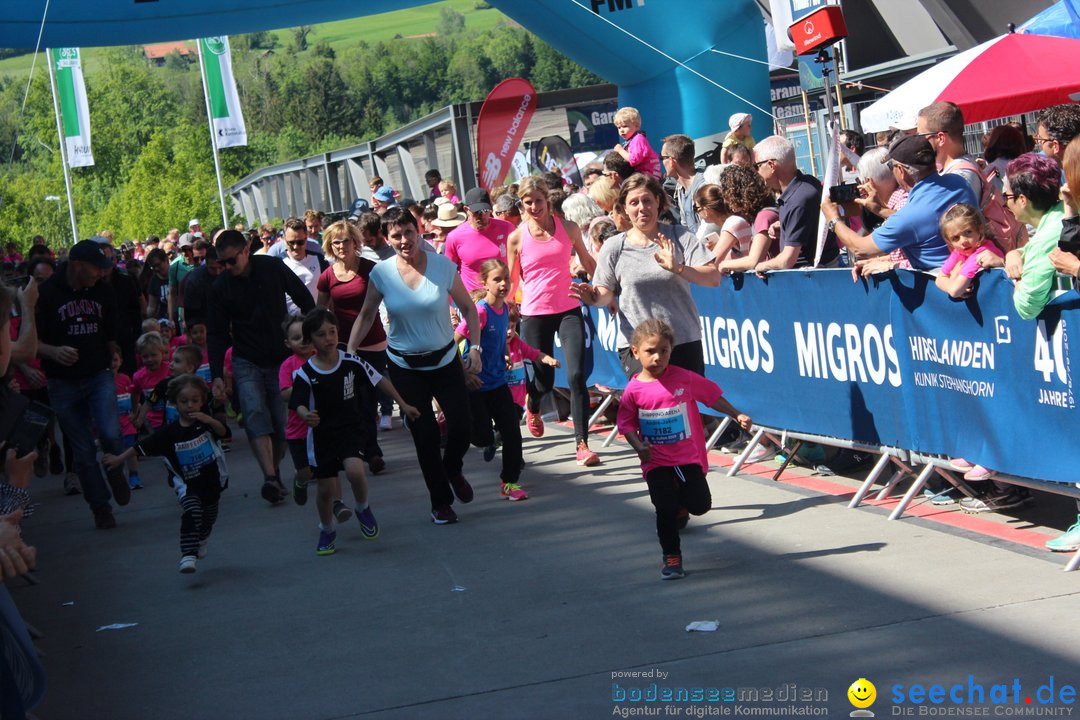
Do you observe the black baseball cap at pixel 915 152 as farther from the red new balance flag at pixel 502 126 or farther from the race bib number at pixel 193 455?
the red new balance flag at pixel 502 126

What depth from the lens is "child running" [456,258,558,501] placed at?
29.6 feet

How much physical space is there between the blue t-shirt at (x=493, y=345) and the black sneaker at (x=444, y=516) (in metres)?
1.06

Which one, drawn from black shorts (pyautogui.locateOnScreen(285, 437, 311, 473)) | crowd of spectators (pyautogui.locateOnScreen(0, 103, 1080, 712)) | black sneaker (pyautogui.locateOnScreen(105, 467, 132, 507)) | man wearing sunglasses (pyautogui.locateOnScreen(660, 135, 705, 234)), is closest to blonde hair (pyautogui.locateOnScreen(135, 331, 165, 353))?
crowd of spectators (pyautogui.locateOnScreen(0, 103, 1080, 712))

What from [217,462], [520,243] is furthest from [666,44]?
[217,462]

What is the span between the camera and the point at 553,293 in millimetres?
9977

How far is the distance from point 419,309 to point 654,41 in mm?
7973

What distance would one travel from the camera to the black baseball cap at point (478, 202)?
1113 cm

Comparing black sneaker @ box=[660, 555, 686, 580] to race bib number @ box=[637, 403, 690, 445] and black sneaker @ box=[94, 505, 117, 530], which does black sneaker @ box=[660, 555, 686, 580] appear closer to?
race bib number @ box=[637, 403, 690, 445]

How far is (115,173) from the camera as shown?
119 m

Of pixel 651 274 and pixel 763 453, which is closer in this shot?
pixel 651 274

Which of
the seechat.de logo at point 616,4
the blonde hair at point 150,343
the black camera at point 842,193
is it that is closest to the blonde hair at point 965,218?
the black camera at point 842,193

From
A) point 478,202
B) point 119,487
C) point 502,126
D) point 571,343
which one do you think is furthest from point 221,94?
point 571,343

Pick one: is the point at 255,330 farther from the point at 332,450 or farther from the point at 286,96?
the point at 286,96

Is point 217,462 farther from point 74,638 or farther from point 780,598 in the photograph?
point 780,598
